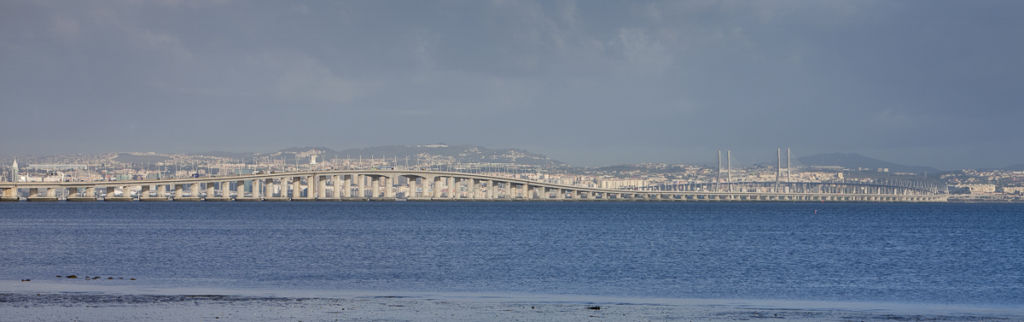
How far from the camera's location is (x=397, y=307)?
21.6m

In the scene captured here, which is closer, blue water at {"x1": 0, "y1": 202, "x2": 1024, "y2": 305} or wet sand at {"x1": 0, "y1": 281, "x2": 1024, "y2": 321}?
wet sand at {"x1": 0, "y1": 281, "x2": 1024, "y2": 321}

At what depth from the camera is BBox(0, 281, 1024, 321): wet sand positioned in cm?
1973

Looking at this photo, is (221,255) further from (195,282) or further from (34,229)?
(34,229)

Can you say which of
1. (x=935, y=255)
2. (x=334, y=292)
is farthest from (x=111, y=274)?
(x=935, y=255)

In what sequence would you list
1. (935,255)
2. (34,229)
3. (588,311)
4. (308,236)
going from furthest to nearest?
(34,229) → (308,236) → (935,255) → (588,311)

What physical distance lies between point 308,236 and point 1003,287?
110 feet

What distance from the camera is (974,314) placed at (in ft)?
71.6

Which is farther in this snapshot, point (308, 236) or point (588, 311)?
point (308, 236)

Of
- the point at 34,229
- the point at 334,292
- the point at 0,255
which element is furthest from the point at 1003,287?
the point at 34,229

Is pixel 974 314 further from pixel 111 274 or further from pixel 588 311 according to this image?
pixel 111 274

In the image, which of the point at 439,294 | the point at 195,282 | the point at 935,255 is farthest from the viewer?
the point at 935,255

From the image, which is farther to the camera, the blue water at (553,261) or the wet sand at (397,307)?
the blue water at (553,261)

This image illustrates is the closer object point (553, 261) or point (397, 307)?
point (397, 307)

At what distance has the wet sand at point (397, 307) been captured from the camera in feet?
64.7
